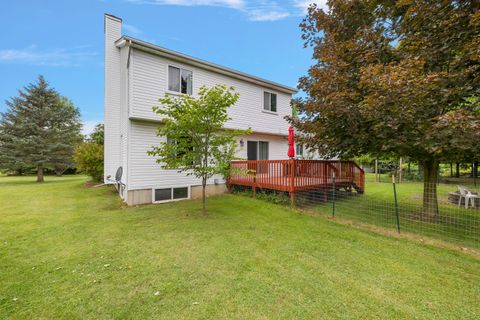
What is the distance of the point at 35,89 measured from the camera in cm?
1897

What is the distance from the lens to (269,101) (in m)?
11.7

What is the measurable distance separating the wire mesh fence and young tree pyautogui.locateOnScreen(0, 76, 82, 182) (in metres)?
20.2

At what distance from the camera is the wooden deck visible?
7301 millimetres

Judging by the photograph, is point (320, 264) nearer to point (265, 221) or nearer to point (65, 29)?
point (265, 221)

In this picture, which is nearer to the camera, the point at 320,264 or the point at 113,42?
the point at 320,264

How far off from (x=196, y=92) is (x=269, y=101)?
441 centimetres

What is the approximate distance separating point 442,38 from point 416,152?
8.56 feet

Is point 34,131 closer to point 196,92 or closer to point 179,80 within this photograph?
point 179,80

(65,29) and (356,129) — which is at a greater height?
(65,29)

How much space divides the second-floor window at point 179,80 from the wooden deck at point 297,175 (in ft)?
12.0

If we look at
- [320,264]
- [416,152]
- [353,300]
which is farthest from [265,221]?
[416,152]

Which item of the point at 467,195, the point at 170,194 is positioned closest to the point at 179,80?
the point at 170,194

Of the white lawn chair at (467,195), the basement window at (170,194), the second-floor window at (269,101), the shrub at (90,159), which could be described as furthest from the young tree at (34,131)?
the white lawn chair at (467,195)

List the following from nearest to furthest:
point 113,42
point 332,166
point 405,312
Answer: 1. point 405,312
2. point 332,166
3. point 113,42
